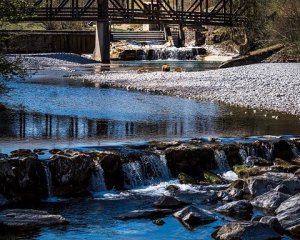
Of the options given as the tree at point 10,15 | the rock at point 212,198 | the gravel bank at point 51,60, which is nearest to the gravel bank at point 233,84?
the tree at point 10,15

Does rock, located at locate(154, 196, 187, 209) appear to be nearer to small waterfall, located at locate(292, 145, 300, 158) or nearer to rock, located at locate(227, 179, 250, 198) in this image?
rock, located at locate(227, 179, 250, 198)

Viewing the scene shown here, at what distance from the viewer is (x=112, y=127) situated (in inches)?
918

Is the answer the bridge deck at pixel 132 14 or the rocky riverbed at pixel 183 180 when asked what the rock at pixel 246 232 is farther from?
the bridge deck at pixel 132 14

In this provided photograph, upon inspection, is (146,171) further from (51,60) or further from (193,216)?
(51,60)

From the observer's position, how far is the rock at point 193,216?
561 inches

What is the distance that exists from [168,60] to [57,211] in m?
52.5

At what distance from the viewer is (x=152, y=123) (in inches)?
960

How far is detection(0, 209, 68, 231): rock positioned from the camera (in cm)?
1388

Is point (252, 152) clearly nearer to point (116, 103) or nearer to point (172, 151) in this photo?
point (172, 151)

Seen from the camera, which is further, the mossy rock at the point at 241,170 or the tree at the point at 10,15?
the tree at the point at 10,15

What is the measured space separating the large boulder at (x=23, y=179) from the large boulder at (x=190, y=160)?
147 inches

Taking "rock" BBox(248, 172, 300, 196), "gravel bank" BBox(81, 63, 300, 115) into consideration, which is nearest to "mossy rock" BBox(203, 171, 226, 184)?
"rock" BBox(248, 172, 300, 196)

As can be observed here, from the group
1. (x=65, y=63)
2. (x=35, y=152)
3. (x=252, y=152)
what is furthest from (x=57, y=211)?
(x=65, y=63)

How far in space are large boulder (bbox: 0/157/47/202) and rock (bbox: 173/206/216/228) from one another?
3795mm
